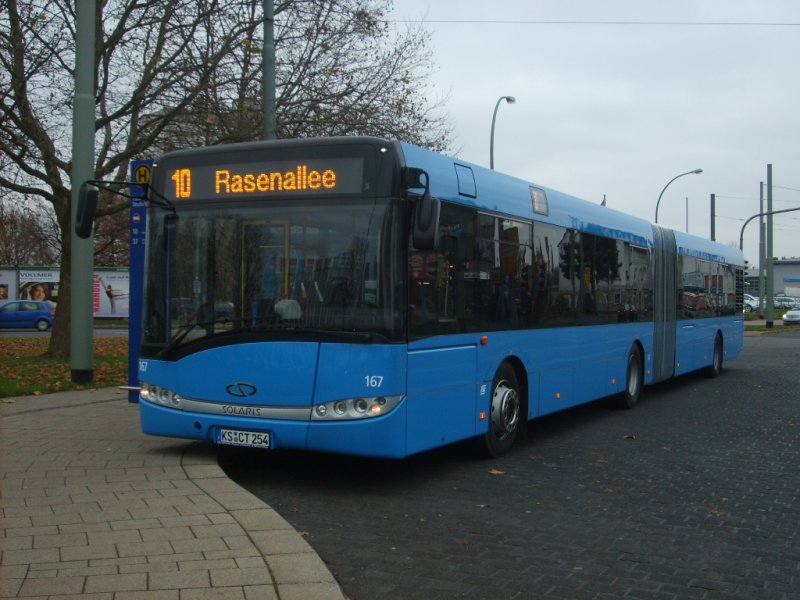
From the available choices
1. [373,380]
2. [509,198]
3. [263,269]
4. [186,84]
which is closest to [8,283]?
[186,84]

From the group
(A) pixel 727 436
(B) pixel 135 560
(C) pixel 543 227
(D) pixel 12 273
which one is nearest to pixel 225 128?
(C) pixel 543 227

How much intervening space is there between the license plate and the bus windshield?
77 centimetres

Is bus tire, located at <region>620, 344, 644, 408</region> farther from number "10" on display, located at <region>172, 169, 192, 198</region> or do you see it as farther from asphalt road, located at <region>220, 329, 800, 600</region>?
number "10" on display, located at <region>172, 169, 192, 198</region>

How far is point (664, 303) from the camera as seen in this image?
15805 mm

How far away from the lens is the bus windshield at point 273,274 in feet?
24.5

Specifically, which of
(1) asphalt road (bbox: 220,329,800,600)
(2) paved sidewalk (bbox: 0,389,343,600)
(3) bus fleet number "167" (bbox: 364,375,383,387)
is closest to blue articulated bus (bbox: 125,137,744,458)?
(3) bus fleet number "167" (bbox: 364,375,383,387)

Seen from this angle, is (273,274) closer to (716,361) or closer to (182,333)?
(182,333)

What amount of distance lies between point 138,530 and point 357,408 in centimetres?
205

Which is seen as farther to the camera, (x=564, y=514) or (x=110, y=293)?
(x=110, y=293)

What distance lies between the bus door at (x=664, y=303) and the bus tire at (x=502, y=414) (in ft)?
20.6

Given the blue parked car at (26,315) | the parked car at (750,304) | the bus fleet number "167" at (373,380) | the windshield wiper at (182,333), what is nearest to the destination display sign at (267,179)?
the windshield wiper at (182,333)

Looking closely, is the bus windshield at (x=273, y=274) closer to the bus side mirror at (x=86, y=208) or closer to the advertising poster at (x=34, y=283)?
the bus side mirror at (x=86, y=208)

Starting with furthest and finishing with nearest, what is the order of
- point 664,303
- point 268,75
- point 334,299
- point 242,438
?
point 664,303
point 268,75
point 242,438
point 334,299

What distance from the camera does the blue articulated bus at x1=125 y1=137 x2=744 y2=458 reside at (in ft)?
24.5
